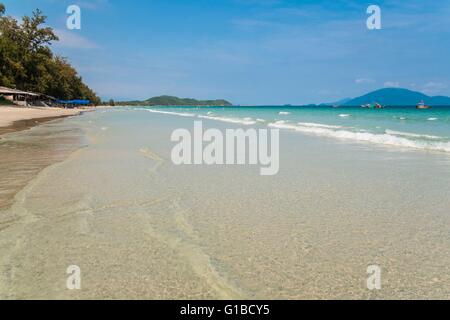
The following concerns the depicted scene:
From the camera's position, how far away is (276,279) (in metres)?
3.44

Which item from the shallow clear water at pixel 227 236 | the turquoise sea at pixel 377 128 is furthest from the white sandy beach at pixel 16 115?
the shallow clear water at pixel 227 236

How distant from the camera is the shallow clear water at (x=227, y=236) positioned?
334cm

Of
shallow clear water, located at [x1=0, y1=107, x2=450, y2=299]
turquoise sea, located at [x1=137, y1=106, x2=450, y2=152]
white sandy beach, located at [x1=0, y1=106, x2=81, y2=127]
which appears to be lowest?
shallow clear water, located at [x1=0, y1=107, x2=450, y2=299]

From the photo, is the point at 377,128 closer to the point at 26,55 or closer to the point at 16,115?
the point at 16,115

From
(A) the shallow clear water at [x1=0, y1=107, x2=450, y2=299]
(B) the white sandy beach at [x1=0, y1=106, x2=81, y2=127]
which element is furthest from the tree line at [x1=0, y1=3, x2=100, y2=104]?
(A) the shallow clear water at [x1=0, y1=107, x2=450, y2=299]

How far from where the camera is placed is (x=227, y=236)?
15.1 feet

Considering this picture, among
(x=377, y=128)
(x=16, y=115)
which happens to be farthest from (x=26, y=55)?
(x=377, y=128)

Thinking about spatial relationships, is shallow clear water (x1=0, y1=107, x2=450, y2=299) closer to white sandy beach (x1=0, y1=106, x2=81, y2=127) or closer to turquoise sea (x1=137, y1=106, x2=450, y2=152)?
turquoise sea (x1=137, y1=106, x2=450, y2=152)

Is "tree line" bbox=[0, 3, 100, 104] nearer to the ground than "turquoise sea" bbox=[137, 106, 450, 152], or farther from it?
farther from it

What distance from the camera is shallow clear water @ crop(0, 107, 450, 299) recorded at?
3.34m

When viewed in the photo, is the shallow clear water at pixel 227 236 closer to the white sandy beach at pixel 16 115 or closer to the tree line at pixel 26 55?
the white sandy beach at pixel 16 115

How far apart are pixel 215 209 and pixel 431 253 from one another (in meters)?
3.00
